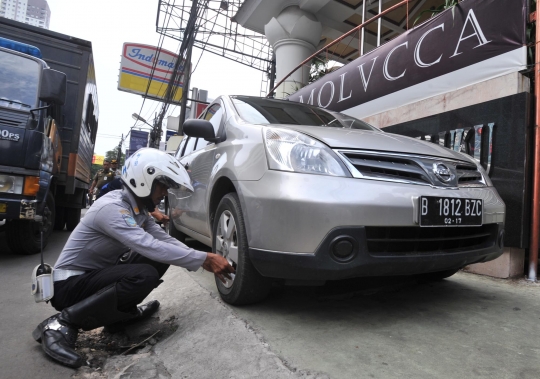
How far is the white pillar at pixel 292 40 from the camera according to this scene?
845cm

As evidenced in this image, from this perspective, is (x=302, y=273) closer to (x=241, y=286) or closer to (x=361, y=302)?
(x=241, y=286)

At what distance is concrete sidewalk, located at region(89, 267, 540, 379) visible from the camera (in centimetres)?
150

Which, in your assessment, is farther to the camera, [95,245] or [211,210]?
[211,210]

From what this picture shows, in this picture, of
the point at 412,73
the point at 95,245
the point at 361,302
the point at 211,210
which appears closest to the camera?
the point at 95,245

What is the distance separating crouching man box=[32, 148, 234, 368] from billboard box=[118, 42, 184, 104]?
934 inches

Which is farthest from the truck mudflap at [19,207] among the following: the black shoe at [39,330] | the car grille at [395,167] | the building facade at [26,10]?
the building facade at [26,10]

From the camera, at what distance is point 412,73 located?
429cm

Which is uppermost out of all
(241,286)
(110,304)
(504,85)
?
(504,85)

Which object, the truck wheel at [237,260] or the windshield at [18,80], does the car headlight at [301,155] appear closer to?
the truck wheel at [237,260]

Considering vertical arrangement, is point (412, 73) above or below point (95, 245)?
above

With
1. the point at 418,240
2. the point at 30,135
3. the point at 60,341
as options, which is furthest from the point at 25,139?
the point at 418,240

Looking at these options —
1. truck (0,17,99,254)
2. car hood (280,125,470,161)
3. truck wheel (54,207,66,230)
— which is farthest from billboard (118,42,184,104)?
car hood (280,125,470,161)

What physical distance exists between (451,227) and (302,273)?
844mm

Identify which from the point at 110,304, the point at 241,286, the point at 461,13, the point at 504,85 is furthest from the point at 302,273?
the point at 461,13
